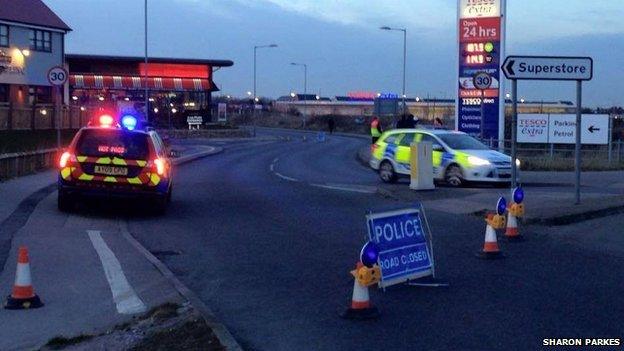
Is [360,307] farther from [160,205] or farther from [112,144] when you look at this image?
[160,205]

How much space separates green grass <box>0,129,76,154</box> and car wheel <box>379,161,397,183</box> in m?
10.1

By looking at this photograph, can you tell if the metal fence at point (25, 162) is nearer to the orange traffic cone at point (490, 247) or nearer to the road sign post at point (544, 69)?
the road sign post at point (544, 69)

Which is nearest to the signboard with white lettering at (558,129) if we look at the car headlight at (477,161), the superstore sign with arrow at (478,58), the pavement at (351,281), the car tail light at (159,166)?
the superstore sign with arrow at (478,58)

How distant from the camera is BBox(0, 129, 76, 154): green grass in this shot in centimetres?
2966

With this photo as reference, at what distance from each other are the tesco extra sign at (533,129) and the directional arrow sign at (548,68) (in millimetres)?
22263

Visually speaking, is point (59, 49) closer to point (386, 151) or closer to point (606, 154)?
point (606, 154)

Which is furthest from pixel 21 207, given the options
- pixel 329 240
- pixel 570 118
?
pixel 570 118

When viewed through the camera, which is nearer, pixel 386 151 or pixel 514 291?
pixel 514 291

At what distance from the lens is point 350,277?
446 inches

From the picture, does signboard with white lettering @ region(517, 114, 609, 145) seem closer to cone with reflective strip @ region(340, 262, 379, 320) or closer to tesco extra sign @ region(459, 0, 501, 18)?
tesco extra sign @ region(459, 0, 501, 18)

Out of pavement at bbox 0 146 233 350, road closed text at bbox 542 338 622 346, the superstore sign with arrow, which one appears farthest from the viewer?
the superstore sign with arrow

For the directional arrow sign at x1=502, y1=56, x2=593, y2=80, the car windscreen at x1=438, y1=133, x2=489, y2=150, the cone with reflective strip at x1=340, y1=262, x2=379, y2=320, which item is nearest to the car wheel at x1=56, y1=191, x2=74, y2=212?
the directional arrow sign at x1=502, y1=56, x2=593, y2=80

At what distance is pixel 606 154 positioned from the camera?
42.1 metres

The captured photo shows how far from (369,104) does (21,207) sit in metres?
128
